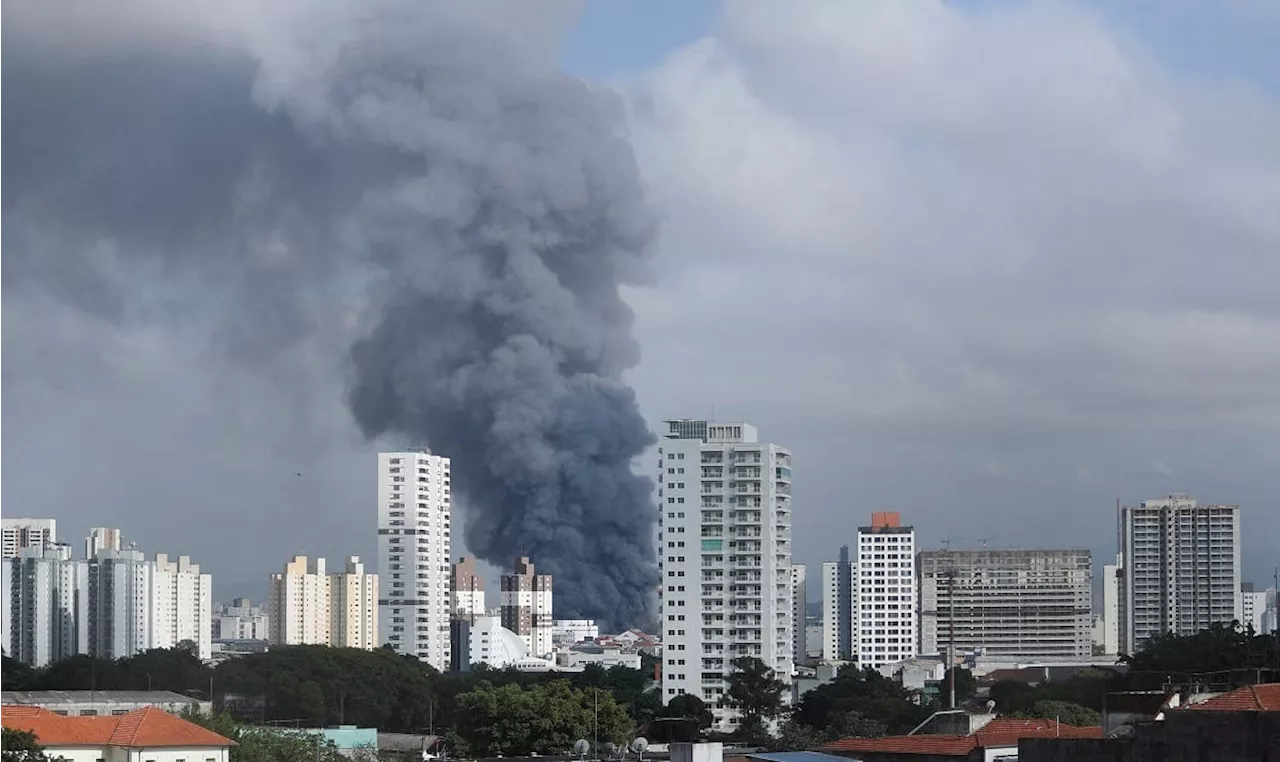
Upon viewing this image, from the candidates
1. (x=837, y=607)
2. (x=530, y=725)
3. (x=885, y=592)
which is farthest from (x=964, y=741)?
(x=837, y=607)

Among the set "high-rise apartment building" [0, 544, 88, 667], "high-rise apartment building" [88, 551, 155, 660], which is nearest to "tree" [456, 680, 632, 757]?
"high-rise apartment building" [0, 544, 88, 667]

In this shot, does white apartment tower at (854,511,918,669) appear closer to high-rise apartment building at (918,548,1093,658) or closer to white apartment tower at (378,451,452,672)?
high-rise apartment building at (918,548,1093,658)

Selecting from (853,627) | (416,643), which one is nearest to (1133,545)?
(853,627)

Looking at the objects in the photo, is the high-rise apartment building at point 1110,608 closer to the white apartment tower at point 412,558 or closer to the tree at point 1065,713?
the white apartment tower at point 412,558

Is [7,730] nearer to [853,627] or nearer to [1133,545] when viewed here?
[1133,545]

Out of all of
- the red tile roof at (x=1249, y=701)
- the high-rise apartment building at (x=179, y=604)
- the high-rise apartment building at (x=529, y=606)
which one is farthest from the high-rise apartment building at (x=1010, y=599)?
the red tile roof at (x=1249, y=701)
